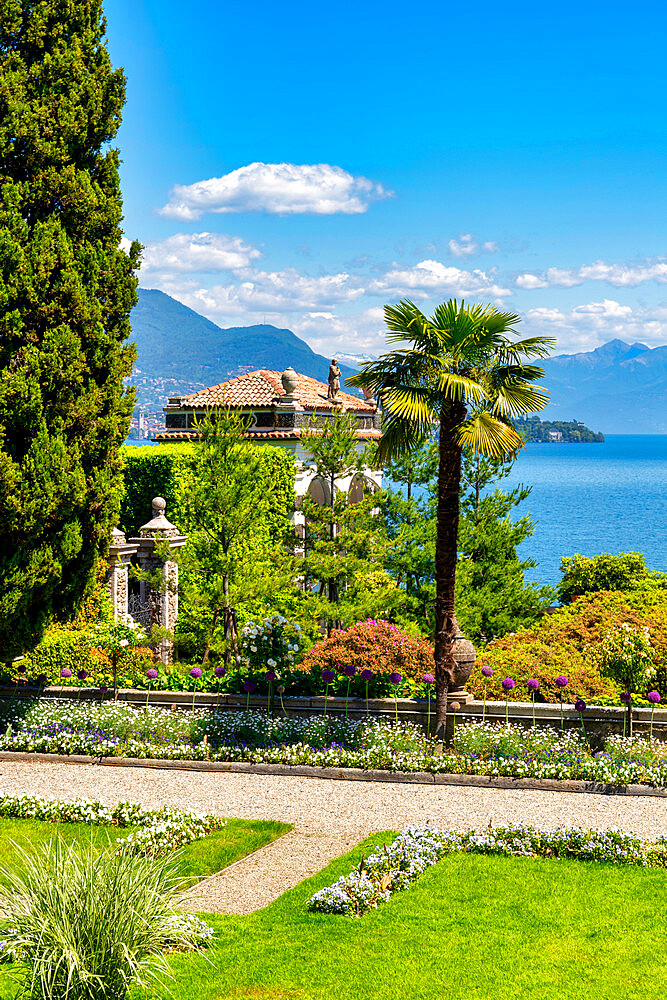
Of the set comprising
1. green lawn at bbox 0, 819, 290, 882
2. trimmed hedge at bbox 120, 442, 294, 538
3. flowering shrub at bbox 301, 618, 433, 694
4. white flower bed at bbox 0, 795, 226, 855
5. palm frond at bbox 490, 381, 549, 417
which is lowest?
green lawn at bbox 0, 819, 290, 882

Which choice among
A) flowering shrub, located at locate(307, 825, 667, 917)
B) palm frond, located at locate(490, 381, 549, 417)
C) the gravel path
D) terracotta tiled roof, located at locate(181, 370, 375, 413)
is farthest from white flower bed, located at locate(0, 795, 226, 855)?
terracotta tiled roof, located at locate(181, 370, 375, 413)

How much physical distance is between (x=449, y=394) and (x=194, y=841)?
745 cm

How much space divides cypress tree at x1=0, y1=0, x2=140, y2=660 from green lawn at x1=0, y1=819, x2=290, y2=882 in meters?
4.98

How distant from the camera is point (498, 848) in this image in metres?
10.0

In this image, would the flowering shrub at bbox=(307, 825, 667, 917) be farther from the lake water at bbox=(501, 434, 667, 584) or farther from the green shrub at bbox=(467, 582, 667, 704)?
the lake water at bbox=(501, 434, 667, 584)

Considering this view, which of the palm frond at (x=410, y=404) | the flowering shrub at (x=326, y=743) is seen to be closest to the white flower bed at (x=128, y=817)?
the flowering shrub at (x=326, y=743)

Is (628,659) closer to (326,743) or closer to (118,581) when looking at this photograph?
(326,743)

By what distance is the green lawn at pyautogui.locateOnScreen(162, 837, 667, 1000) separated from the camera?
6.75 m

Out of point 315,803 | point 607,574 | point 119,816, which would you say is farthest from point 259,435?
point 119,816

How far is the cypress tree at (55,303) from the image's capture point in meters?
14.6

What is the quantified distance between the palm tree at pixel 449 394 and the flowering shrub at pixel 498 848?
394 centimetres

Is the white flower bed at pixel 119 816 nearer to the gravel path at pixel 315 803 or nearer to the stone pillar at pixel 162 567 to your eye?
the gravel path at pixel 315 803

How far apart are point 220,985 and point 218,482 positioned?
12042 mm

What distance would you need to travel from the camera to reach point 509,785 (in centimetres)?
1280
